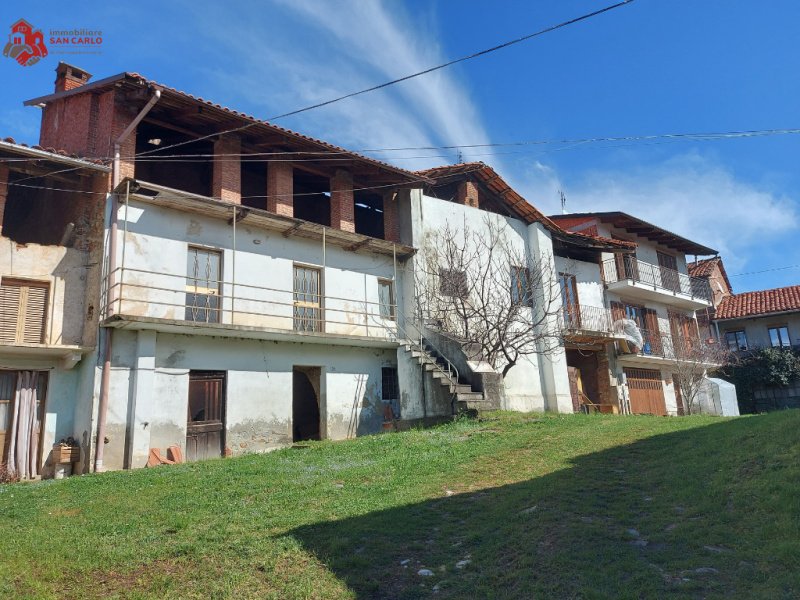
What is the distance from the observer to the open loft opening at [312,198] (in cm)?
1939

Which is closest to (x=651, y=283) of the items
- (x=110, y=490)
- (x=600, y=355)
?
(x=600, y=355)

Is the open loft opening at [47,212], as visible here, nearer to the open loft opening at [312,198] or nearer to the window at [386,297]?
the open loft opening at [312,198]

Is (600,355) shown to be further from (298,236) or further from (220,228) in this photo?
(220,228)

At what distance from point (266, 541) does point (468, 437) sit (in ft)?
24.4

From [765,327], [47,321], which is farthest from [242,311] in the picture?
[765,327]

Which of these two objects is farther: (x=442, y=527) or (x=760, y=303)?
(x=760, y=303)

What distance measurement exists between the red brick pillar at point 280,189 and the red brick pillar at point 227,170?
1.12 metres

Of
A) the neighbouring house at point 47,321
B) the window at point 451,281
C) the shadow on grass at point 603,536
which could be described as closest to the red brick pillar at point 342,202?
the window at point 451,281

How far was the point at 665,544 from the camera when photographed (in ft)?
17.7

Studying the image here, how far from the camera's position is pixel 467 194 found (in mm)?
21812

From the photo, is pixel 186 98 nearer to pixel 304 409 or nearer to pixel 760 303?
pixel 304 409

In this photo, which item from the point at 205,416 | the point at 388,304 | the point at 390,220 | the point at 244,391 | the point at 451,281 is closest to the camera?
→ the point at 205,416

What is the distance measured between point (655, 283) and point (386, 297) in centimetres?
1562

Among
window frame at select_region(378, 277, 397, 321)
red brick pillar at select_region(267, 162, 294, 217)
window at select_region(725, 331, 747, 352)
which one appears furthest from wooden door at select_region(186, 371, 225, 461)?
window at select_region(725, 331, 747, 352)
